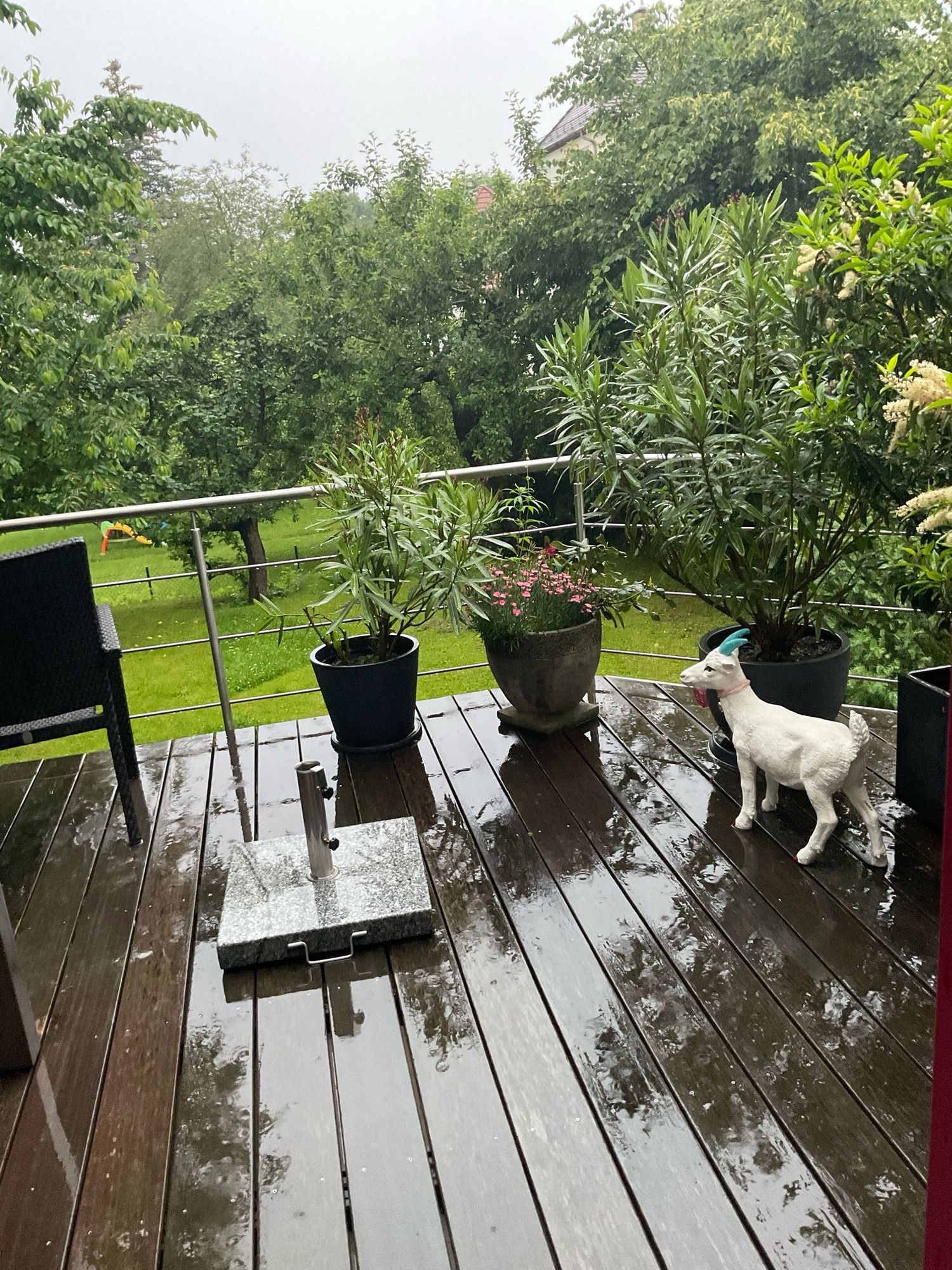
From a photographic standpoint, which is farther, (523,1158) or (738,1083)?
(738,1083)

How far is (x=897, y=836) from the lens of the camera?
2484mm

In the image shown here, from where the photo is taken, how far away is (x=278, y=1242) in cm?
148

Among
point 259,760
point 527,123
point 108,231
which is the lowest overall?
point 259,760

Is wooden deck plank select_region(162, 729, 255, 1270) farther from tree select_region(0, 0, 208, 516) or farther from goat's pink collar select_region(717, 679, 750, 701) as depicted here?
tree select_region(0, 0, 208, 516)

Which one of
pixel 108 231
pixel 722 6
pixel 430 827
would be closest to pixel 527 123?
pixel 722 6

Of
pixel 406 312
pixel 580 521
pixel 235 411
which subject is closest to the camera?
pixel 580 521

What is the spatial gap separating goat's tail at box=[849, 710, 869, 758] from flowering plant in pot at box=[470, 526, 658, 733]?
3.59 ft

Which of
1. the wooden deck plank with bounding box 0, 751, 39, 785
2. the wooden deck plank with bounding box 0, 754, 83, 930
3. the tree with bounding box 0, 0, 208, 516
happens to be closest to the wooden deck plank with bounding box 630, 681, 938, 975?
the wooden deck plank with bounding box 0, 754, 83, 930

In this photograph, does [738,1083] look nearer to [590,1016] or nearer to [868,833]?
[590,1016]

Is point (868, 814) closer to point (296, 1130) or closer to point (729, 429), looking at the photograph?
point (729, 429)

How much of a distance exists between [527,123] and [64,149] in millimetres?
5245

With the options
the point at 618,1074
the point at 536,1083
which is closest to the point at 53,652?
the point at 536,1083

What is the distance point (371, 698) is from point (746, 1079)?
185 cm

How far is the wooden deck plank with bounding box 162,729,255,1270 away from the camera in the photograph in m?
1.49
